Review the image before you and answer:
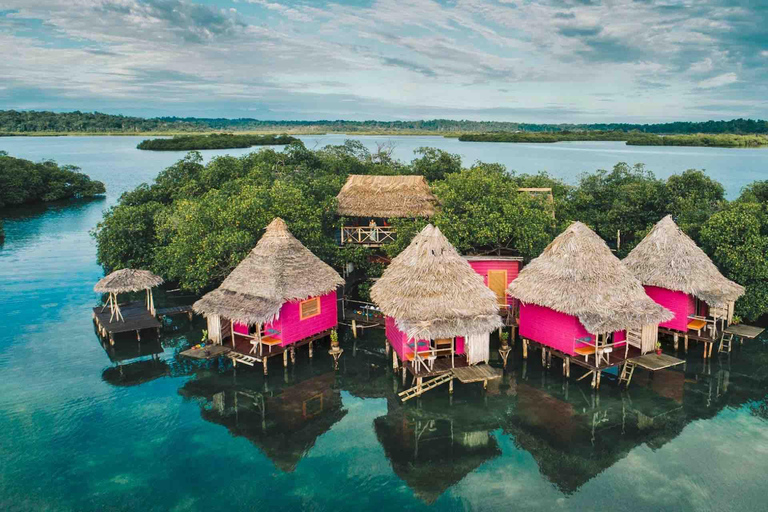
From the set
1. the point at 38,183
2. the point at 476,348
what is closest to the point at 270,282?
the point at 476,348

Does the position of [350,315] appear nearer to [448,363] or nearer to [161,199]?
[448,363]

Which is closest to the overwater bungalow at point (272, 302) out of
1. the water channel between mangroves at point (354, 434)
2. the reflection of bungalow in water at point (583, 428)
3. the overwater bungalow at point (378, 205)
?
the water channel between mangroves at point (354, 434)

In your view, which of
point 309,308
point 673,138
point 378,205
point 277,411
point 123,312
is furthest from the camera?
point 673,138

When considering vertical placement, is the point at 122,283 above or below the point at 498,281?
above

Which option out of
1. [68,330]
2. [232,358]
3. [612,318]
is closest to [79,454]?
[232,358]

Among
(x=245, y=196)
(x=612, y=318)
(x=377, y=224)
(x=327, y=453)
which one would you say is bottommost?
(x=327, y=453)

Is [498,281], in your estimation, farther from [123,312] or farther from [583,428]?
[123,312]
